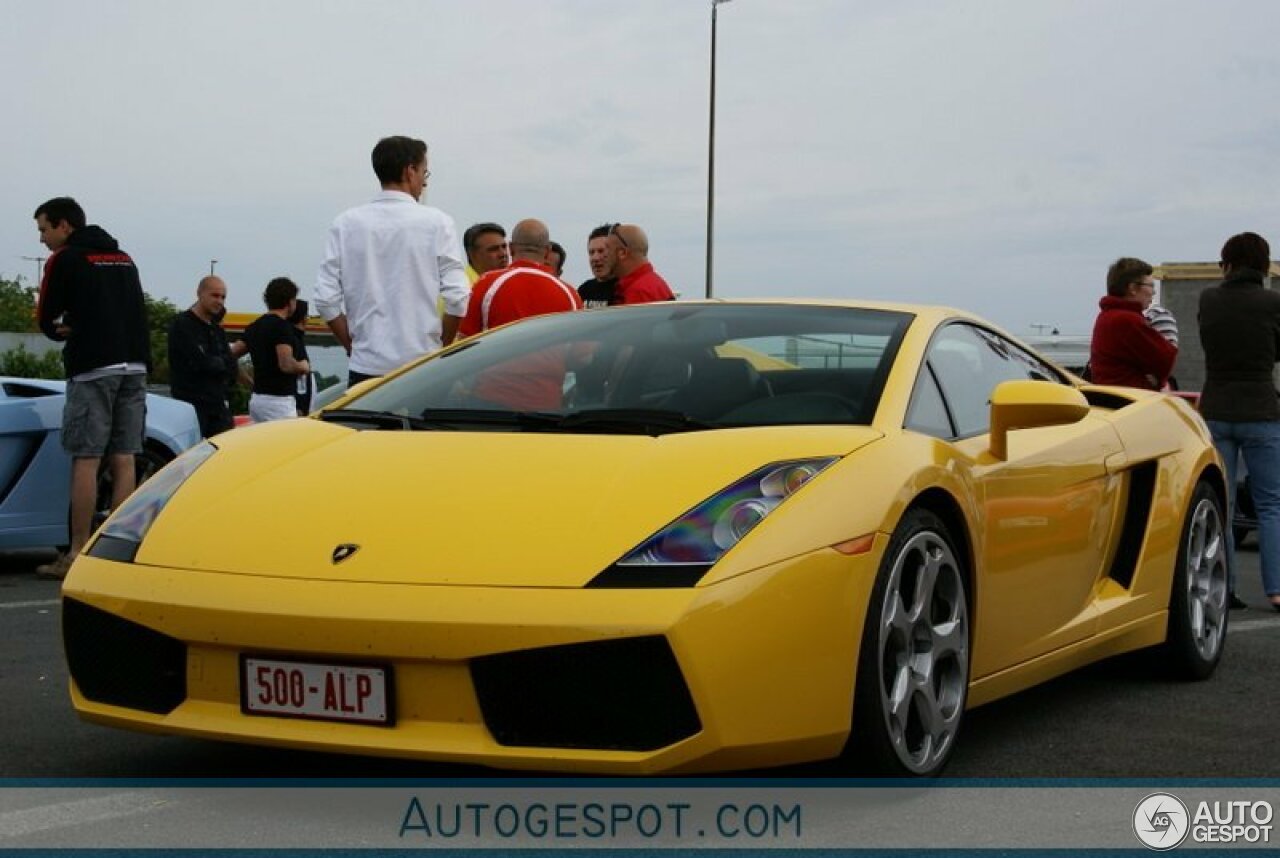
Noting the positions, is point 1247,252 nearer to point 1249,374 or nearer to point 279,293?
point 1249,374

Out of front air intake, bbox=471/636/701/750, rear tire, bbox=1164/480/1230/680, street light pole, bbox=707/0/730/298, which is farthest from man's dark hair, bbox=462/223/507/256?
street light pole, bbox=707/0/730/298

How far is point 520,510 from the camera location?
4.09m

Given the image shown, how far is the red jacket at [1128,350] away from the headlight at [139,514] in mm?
5193

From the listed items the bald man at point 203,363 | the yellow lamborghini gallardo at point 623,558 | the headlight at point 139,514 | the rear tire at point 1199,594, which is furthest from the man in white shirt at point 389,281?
the bald man at point 203,363

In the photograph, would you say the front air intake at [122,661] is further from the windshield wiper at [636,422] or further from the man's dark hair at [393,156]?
the man's dark hair at [393,156]

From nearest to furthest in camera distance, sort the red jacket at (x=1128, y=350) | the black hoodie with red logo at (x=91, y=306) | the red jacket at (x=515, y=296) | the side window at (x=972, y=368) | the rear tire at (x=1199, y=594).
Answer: the side window at (x=972, y=368), the rear tire at (x=1199, y=594), the red jacket at (x=515, y=296), the red jacket at (x=1128, y=350), the black hoodie with red logo at (x=91, y=306)

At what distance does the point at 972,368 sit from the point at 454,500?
179cm

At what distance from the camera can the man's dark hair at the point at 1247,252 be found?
8.52m

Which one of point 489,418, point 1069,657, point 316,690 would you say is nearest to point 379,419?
point 489,418

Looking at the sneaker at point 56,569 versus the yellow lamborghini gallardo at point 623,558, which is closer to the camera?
the yellow lamborghini gallardo at point 623,558

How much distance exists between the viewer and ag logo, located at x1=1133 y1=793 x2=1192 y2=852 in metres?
3.96

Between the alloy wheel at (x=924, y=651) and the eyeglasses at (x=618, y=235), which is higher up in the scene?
the eyeglasses at (x=618, y=235)

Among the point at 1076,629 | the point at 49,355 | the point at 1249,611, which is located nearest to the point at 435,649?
the point at 1076,629

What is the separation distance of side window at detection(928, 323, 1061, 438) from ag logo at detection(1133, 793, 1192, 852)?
108 centimetres
